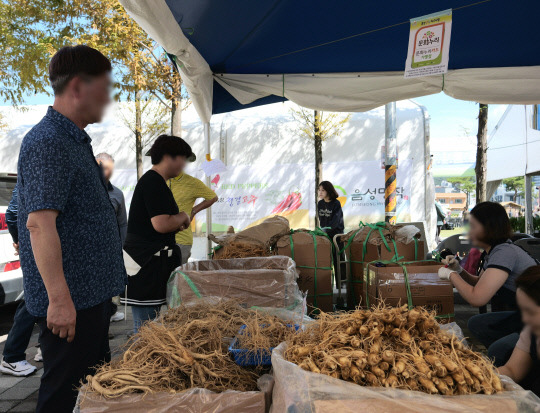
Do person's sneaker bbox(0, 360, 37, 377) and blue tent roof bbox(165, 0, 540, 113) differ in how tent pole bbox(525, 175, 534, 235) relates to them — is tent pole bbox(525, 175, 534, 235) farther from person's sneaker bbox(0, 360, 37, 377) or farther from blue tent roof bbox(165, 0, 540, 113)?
person's sneaker bbox(0, 360, 37, 377)

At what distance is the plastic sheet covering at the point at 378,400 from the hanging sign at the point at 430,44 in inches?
103

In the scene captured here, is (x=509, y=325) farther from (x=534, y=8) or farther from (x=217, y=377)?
Answer: (x=534, y=8)

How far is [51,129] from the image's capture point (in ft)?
5.83

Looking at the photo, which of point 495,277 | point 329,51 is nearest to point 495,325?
point 495,277

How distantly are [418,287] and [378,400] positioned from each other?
2119 mm

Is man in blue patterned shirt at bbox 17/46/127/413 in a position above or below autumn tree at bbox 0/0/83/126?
below

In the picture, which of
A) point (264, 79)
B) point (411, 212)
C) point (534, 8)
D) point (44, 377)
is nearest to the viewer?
point (44, 377)

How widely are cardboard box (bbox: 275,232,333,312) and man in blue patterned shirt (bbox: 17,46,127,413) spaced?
2535mm

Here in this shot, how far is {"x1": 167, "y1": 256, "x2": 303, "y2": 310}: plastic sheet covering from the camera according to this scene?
2959 millimetres

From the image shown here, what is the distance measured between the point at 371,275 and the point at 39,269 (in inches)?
105

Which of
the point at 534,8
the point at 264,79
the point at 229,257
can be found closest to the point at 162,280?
the point at 229,257

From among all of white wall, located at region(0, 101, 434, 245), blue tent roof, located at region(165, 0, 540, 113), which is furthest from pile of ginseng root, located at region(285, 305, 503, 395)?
white wall, located at region(0, 101, 434, 245)

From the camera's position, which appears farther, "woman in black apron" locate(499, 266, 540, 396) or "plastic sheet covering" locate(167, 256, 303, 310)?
"plastic sheet covering" locate(167, 256, 303, 310)

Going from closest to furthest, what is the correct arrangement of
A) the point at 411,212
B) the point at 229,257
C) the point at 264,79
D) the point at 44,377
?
the point at 44,377 < the point at 229,257 < the point at 264,79 < the point at 411,212
